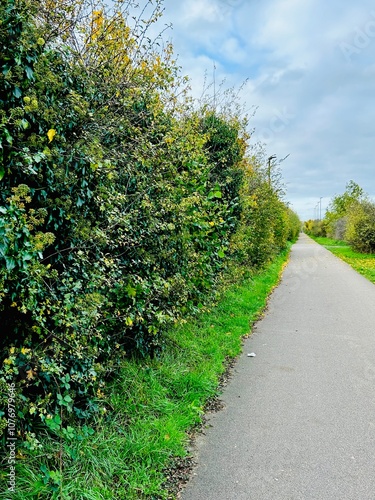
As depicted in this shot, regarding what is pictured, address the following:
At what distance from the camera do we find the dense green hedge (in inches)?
82.3

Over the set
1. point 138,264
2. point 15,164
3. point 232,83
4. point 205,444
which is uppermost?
point 232,83

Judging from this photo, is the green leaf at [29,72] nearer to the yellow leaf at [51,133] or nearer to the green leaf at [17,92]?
the green leaf at [17,92]

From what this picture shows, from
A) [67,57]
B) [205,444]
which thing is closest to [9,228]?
[67,57]

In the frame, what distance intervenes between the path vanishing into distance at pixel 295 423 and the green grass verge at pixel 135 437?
248 millimetres

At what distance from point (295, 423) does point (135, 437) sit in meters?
1.60

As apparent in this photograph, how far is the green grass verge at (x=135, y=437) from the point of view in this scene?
2312 millimetres

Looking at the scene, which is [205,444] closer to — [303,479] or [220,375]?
[303,479]

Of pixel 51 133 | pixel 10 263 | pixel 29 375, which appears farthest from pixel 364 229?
pixel 10 263

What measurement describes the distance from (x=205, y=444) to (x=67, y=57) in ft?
11.3

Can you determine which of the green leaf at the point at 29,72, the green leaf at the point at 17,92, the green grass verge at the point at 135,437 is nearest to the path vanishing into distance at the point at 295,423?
the green grass verge at the point at 135,437

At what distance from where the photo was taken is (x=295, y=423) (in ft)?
11.4

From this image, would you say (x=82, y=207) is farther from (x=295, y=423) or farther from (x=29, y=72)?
(x=295, y=423)

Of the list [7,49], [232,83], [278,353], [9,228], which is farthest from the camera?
[232,83]

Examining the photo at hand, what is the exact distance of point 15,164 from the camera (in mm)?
2074
